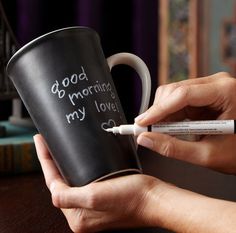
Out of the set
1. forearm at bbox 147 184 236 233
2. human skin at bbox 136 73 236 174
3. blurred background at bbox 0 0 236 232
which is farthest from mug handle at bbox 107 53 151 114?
blurred background at bbox 0 0 236 232

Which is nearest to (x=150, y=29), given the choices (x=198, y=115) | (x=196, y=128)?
(x=198, y=115)

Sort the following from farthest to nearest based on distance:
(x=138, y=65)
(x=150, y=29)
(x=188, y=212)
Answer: (x=150, y=29) → (x=138, y=65) → (x=188, y=212)

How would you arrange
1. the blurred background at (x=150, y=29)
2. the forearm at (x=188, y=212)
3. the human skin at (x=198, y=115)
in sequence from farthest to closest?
1. the blurred background at (x=150, y=29)
2. the human skin at (x=198, y=115)
3. the forearm at (x=188, y=212)

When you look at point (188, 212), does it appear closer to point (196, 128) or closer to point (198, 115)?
point (196, 128)

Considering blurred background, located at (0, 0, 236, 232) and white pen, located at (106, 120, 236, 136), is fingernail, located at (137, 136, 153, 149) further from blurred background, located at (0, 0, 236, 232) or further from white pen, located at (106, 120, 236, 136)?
blurred background, located at (0, 0, 236, 232)

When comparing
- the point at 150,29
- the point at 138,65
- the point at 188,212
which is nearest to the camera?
the point at 188,212

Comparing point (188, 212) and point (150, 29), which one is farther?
point (150, 29)

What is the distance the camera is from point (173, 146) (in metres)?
0.47

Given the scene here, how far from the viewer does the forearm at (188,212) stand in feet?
1.17

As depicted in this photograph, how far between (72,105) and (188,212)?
0.47ft

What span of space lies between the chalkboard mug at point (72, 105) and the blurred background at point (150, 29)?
653 millimetres

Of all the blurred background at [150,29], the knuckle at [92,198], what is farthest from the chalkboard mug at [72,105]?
the blurred background at [150,29]

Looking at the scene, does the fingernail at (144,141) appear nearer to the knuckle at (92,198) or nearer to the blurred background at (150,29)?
the knuckle at (92,198)

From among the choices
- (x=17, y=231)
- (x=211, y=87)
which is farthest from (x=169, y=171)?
(x=17, y=231)
